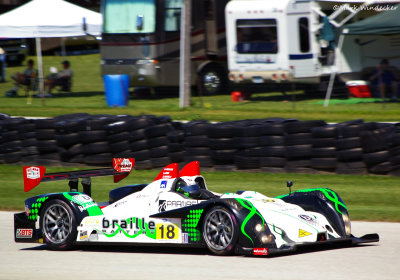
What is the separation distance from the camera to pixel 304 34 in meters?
20.3

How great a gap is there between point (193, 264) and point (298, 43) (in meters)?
14.3

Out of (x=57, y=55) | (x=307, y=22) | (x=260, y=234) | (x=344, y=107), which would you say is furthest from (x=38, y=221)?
(x=57, y=55)

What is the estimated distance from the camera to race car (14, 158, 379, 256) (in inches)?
272

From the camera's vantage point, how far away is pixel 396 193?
10.7 meters

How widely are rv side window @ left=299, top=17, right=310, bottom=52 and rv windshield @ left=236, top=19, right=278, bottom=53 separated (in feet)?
2.40

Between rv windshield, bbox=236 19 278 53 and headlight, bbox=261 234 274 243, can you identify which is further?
rv windshield, bbox=236 19 278 53

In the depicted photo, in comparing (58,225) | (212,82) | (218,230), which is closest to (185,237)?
(218,230)

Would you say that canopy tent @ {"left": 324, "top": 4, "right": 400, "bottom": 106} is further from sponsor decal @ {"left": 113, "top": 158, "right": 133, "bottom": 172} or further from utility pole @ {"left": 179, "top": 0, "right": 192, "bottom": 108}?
sponsor decal @ {"left": 113, "top": 158, "right": 133, "bottom": 172}

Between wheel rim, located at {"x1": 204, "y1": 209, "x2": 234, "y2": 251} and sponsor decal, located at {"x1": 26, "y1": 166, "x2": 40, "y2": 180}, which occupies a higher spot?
sponsor decal, located at {"x1": 26, "y1": 166, "x2": 40, "y2": 180}

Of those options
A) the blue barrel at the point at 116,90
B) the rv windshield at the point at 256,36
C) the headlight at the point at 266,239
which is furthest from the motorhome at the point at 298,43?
the headlight at the point at 266,239

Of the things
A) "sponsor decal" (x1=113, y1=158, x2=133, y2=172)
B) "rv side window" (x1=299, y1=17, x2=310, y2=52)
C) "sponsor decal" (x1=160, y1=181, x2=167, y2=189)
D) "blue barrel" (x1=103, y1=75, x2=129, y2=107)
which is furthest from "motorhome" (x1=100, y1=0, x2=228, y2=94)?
"sponsor decal" (x1=160, y1=181, x2=167, y2=189)

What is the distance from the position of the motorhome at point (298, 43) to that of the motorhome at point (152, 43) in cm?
89

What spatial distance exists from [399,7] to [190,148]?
31.4 feet

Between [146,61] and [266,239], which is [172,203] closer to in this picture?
[266,239]
